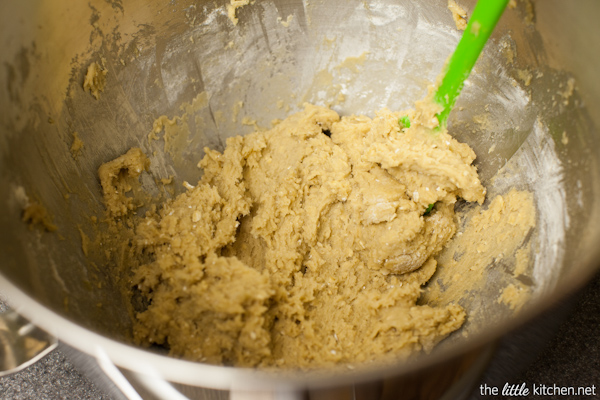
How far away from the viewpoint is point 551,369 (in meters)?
1.67

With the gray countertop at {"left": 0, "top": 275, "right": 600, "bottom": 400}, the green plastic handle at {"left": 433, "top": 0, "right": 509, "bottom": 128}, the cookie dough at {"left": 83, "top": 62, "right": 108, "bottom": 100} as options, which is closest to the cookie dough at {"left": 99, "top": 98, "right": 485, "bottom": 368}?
the green plastic handle at {"left": 433, "top": 0, "right": 509, "bottom": 128}

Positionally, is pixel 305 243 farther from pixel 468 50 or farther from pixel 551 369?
pixel 551 369

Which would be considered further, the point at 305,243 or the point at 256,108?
the point at 256,108

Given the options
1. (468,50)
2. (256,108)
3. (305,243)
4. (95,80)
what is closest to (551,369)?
(305,243)

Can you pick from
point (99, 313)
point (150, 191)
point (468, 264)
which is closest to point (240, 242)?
point (150, 191)

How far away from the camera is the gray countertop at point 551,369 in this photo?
166 centimetres

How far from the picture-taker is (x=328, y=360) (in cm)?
153

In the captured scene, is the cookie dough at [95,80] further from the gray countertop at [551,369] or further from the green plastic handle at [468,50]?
the green plastic handle at [468,50]

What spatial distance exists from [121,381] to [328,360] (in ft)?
2.28

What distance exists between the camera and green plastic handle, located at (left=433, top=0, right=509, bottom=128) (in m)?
1.43

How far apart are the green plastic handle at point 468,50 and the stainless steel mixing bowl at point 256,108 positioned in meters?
0.22

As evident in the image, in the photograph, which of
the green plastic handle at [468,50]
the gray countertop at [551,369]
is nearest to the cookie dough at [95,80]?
the gray countertop at [551,369]

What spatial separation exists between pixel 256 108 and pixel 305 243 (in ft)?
2.59

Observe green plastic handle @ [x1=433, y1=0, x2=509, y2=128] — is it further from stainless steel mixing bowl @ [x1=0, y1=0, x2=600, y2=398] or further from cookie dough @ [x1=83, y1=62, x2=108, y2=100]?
cookie dough @ [x1=83, y1=62, x2=108, y2=100]
